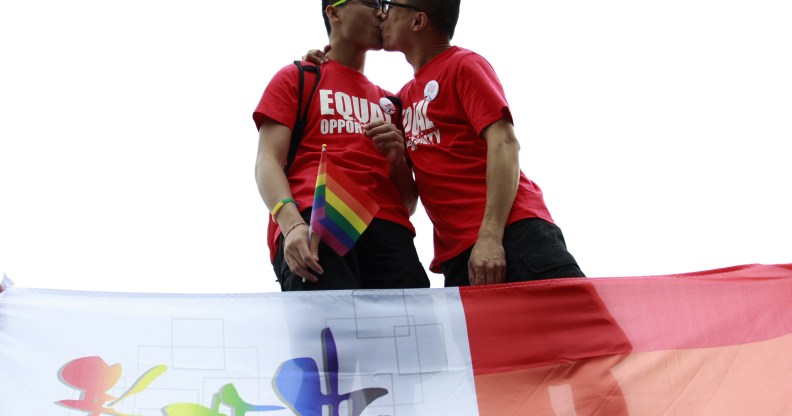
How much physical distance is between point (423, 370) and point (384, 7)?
1597mm

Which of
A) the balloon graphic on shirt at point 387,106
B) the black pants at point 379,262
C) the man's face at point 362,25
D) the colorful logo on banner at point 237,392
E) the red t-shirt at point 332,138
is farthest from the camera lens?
the man's face at point 362,25

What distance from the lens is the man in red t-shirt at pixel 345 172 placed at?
3129mm

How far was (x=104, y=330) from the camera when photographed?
287 centimetres

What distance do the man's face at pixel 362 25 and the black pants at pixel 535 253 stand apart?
110 cm

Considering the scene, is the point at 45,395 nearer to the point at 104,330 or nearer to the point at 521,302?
the point at 104,330

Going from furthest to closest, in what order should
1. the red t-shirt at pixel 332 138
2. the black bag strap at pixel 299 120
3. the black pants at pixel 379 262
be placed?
1. the black bag strap at pixel 299 120
2. the red t-shirt at pixel 332 138
3. the black pants at pixel 379 262

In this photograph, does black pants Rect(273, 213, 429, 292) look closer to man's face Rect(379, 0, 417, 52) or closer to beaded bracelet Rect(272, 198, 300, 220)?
beaded bracelet Rect(272, 198, 300, 220)

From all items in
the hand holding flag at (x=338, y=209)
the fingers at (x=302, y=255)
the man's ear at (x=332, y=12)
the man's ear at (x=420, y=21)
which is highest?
the man's ear at (x=332, y=12)

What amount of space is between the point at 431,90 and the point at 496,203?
570 mm

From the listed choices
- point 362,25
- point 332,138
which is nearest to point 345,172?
point 332,138

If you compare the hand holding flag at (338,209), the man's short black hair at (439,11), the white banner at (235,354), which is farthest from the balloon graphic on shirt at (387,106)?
the white banner at (235,354)

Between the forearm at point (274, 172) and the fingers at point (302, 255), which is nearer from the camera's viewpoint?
the fingers at point (302, 255)

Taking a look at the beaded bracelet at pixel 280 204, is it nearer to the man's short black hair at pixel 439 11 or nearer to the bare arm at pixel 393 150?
the bare arm at pixel 393 150

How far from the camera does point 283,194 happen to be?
3211mm
